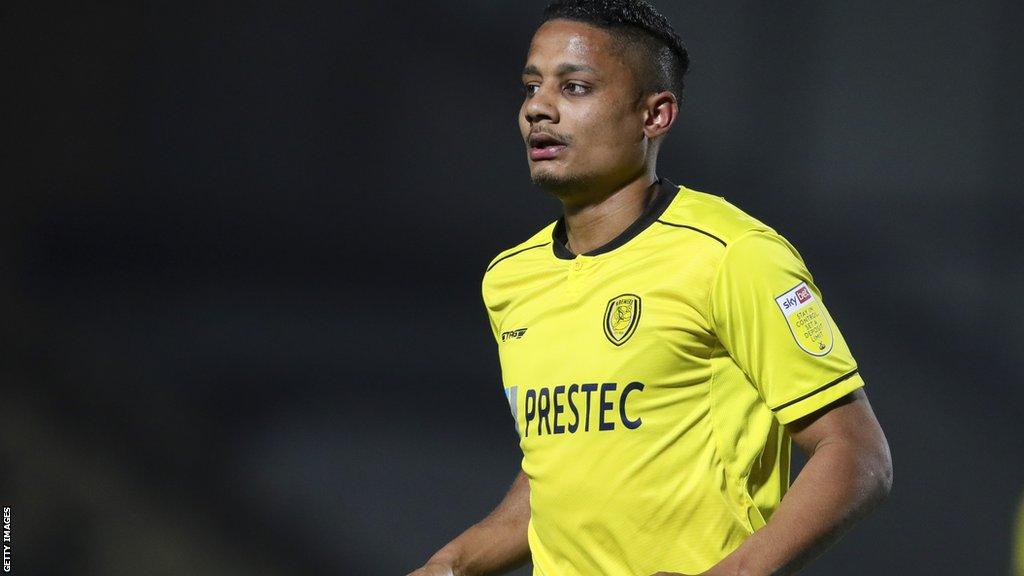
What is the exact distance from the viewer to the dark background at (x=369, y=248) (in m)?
3.04

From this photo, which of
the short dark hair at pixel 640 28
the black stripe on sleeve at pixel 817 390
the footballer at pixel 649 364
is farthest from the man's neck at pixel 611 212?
the black stripe on sleeve at pixel 817 390

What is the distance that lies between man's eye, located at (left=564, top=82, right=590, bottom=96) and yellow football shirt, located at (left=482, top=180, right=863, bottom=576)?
0.61 feet

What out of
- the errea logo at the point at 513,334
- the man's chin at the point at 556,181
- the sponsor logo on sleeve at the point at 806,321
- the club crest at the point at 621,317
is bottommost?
the errea logo at the point at 513,334

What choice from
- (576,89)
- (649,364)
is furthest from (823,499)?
(576,89)

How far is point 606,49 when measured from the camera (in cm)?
159

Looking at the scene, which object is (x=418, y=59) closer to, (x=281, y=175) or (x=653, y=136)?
(x=281, y=175)

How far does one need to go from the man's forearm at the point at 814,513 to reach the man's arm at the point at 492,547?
0.53m

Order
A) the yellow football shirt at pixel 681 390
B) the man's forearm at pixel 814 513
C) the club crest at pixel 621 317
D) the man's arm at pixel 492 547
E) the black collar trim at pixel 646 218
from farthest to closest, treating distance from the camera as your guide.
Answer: the man's arm at pixel 492 547 < the black collar trim at pixel 646 218 < the club crest at pixel 621 317 < the yellow football shirt at pixel 681 390 < the man's forearm at pixel 814 513

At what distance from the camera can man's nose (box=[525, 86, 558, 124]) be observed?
62.1 inches

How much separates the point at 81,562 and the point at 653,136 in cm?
219

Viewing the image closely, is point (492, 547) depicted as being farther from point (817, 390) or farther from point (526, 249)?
point (817, 390)

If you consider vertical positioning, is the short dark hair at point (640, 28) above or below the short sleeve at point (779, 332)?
above

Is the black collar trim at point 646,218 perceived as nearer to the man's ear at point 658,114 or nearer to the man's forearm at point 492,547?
the man's ear at point 658,114

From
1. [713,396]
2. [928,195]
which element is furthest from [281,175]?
[713,396]
